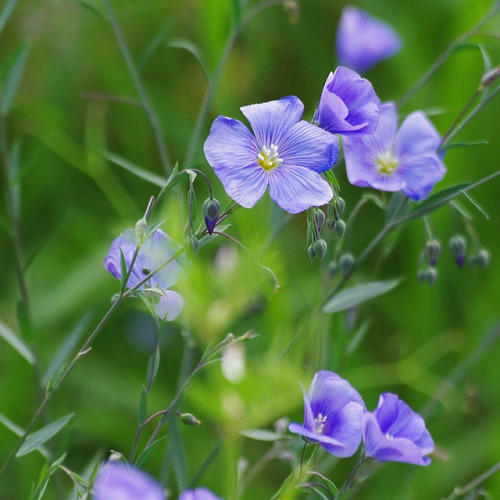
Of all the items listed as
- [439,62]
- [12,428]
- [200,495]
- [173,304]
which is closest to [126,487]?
[200,495]

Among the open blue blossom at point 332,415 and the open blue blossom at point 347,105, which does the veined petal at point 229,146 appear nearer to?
the open blue blossom at point 347,105

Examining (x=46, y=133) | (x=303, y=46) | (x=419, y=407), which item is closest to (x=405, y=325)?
(x=419, y=407)

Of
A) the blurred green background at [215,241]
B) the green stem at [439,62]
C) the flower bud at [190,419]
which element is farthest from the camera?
the blurred green background at [215,241]

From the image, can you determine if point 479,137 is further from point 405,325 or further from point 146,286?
point 146,286

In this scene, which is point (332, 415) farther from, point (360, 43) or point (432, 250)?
point (360, 43)

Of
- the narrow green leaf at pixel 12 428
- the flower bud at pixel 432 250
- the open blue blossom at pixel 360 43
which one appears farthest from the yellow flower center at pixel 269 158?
the open blue blossom at pixel 360 43

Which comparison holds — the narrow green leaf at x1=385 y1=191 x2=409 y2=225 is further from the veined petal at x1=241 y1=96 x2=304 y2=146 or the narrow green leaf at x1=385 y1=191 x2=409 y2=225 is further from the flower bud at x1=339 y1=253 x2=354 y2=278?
the veined petal at x1=241 y1=96 x2=304 y2=146
